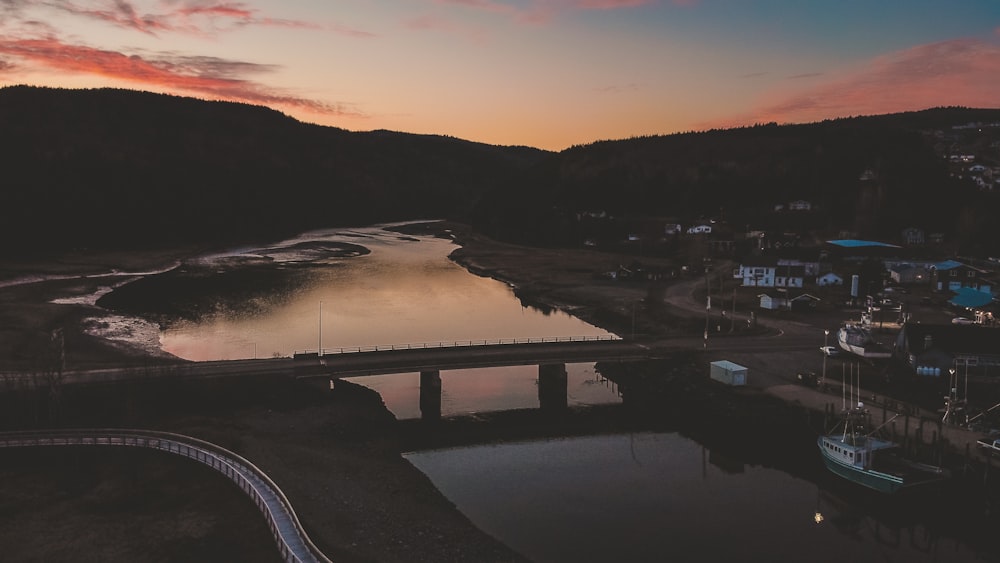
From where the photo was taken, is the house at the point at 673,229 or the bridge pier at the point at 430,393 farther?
the house at the point at 673,229

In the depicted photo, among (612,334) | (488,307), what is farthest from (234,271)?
(612,334)

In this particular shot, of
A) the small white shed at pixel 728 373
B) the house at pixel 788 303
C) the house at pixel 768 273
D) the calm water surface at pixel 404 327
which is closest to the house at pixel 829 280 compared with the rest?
the house at pixel 768 273

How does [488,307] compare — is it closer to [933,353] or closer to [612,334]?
[612,334]

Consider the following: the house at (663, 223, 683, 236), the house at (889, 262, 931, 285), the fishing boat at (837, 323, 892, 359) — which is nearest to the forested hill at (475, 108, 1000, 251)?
the house at (663, 223, 683, 236)

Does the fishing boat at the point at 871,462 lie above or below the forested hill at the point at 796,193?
below

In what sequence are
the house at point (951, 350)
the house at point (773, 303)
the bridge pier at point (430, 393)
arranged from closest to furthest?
the house at point (951, 350) → the bridge pier at point (430, 393) → the house at point (773, 303)

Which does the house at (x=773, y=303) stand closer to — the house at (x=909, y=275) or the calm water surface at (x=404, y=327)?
the calm water surface at (x=404, y=327)

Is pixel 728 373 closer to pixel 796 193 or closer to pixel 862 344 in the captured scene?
pixel 862 344

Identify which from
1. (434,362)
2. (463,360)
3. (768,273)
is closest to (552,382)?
(463,360)

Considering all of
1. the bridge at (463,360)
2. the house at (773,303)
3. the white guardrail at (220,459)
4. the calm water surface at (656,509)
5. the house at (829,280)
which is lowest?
the calm water surface at (656,509)
